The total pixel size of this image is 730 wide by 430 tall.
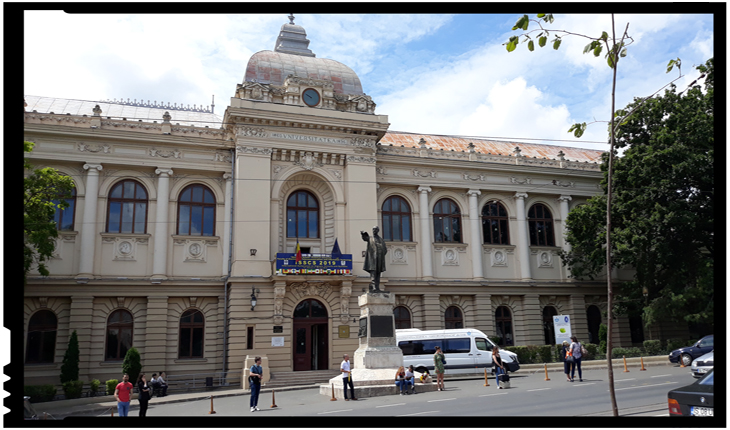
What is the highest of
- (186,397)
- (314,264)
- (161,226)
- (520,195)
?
(520,195)

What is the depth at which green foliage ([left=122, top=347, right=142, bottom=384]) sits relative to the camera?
82.6 ft

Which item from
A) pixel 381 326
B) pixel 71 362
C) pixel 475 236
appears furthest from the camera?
pixel 475 236

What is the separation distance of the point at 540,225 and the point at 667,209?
881 centimetres

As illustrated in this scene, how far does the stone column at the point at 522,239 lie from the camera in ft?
113

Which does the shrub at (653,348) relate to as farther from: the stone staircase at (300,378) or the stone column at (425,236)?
the stone staircase at (300,378)

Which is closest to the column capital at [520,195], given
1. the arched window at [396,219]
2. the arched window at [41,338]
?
the arched window at [396,219]

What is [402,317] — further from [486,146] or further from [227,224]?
[486,146]

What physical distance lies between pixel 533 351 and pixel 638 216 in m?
8.86

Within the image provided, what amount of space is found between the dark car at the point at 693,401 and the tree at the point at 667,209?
21781mm

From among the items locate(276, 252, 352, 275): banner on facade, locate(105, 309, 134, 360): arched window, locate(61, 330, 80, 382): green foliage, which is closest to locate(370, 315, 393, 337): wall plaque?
locate(276, 252, 352, 275): banner on facade

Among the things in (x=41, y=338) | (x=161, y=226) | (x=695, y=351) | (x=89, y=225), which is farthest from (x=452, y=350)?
(x=41, y=338)

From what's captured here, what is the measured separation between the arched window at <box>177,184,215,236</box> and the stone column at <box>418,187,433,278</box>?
11540mm

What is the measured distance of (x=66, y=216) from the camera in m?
28.1

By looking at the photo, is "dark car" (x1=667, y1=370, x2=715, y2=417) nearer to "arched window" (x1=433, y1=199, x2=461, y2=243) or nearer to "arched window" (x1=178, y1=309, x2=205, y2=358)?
"arched window" (x1=178, y1=309, x2=205, y2=358)
